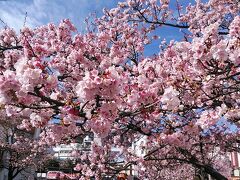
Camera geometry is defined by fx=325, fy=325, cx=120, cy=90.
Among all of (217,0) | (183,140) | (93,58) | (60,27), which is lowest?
(183,140)

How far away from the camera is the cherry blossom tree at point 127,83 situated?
12.8 ft

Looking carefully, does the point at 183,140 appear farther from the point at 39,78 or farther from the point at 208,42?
the point at 39,78

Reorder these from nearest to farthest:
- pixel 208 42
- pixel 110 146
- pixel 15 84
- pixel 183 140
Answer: pixel 15 84 → pixel 208 42 → pixel 183 140 → pixel 110 146

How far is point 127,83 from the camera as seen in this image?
5.47 metres

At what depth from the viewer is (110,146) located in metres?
13.1

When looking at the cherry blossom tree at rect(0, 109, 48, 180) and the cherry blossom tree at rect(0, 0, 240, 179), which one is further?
the cherry blossom tree at rect(0, 109, 48, 180)

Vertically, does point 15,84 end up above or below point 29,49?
below

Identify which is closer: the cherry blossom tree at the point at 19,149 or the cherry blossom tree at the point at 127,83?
the cherry blossom tree at the point at 127,83

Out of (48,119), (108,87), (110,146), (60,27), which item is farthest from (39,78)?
(110,146)

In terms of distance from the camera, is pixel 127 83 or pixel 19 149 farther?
pixel 19 149

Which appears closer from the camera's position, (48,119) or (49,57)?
(48,119)

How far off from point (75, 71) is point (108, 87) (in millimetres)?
4791

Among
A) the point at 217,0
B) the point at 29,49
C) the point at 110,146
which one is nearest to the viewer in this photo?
the point at 29,49

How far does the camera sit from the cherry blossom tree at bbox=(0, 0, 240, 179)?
12.8ft
